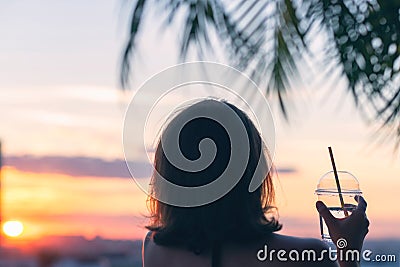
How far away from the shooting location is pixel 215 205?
1970mm

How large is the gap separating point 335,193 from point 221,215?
0.34 meters

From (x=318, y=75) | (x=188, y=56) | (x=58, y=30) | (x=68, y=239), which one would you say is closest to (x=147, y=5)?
(x=188, y=56)

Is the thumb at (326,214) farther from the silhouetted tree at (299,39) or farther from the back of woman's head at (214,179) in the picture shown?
the silhouetted tree at (299,39)

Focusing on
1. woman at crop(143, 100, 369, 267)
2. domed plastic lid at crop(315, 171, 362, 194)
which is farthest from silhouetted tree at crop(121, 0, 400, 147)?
woman at crop(143, 100, 369, 267)

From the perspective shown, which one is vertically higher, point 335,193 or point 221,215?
point 335,193

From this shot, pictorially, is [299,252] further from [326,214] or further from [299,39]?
[299,39]

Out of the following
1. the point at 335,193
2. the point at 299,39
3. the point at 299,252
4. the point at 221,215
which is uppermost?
the point at 299,39

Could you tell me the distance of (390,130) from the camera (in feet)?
8.75

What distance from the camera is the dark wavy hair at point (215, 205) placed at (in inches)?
76.2

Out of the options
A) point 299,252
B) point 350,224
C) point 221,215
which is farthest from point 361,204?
point 221,215

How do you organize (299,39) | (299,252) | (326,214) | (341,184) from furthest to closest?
(299,39) < (341,184) < (326,214) < (299,252)

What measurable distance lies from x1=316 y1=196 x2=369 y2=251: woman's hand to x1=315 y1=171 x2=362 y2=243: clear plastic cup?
5 cm

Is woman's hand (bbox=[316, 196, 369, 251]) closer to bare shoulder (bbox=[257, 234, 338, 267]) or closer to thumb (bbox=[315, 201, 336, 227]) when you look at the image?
thumb (bbox=[315, 201, 336, 227])

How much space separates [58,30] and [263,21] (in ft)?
4.27
